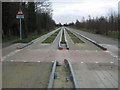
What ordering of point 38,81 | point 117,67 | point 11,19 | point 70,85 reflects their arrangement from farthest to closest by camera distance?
point 11,19 < point 117,67 < point 38,81 < point 70,85

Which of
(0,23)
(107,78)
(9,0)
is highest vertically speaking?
(9,0)

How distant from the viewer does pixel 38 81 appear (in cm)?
718

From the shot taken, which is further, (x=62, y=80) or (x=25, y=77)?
(x=25, y=77)

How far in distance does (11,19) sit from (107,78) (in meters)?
23.3

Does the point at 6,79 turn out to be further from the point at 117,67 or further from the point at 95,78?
the point at 117,67

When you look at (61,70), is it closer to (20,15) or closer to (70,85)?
(70,85)

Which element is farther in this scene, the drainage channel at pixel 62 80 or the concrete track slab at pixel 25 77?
the concrete track slab at pixel 25 77

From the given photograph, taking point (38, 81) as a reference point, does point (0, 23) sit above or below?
above

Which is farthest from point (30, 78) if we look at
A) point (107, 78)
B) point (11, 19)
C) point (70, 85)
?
point (11, 19)

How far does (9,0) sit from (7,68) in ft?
64.2

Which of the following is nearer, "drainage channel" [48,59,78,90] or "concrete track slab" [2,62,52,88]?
"drainage channel" [48,59,78,90]

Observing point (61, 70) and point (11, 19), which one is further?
point (11, 19)

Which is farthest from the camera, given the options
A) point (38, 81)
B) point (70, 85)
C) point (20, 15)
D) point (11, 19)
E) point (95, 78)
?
point (11, 19)

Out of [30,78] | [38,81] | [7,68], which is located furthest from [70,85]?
[7,68]
